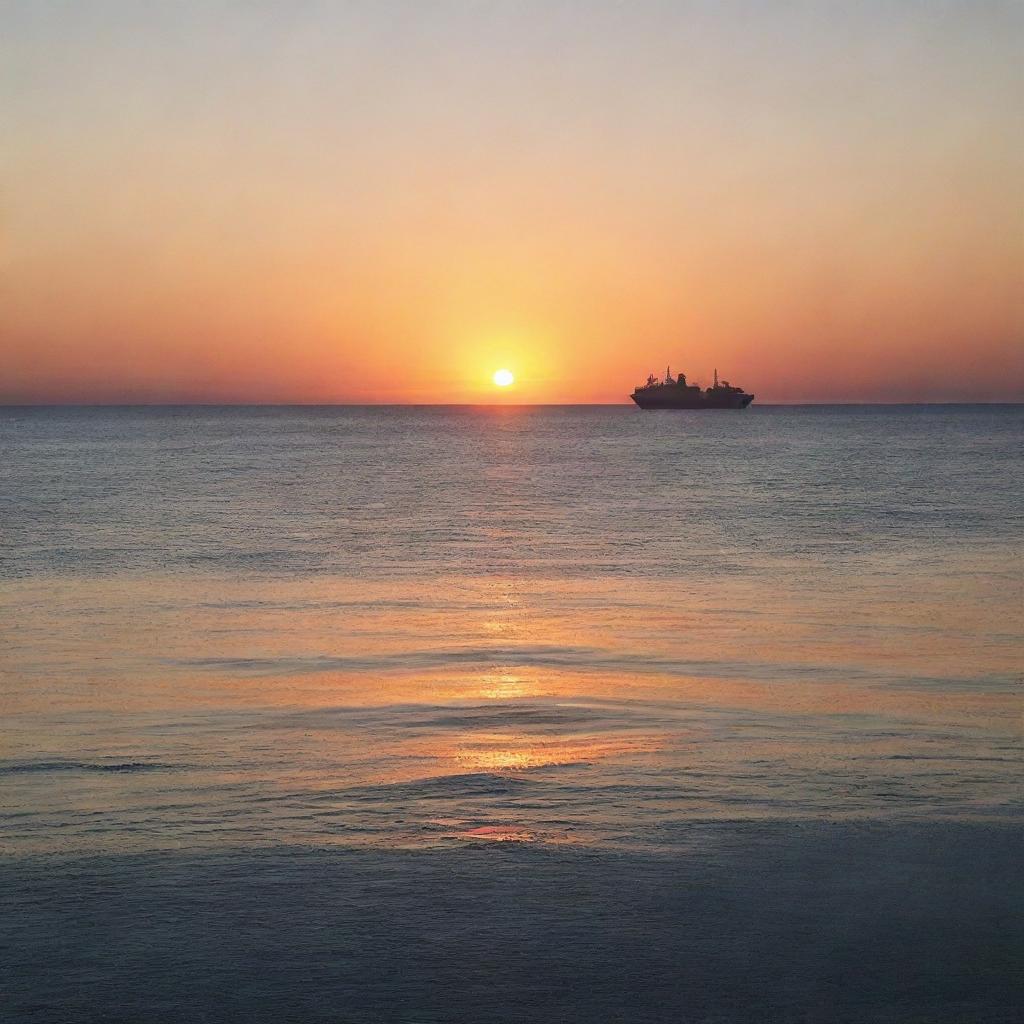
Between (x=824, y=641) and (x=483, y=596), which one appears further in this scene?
(x=483, y=596)

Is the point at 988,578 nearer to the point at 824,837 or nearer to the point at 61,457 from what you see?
the point at 824,837

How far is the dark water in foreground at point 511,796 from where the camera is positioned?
609 centimetres

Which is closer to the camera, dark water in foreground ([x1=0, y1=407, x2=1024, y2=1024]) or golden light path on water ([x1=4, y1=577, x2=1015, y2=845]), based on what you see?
dark water in foreground ([x1=0, y1=407, x2=1024, y2=1024])

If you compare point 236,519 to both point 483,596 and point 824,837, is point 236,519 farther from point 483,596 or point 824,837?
point 824,837

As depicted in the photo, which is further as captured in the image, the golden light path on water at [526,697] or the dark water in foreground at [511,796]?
the golden light path on water at [526,697]

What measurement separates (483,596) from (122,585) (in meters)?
6.72

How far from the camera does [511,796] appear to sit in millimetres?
8977

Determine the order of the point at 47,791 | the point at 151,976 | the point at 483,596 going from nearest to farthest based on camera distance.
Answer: the point at 151,976
the point at 47,791
the point at 483,596

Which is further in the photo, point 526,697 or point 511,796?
point 526,697

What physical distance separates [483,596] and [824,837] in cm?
1401

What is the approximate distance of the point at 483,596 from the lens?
2186cm

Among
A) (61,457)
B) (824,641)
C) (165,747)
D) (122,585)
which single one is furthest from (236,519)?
(61,457)

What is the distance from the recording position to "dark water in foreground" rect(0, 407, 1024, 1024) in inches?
240

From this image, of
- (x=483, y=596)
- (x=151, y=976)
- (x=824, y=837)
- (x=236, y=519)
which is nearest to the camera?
(x=151, y=976)
